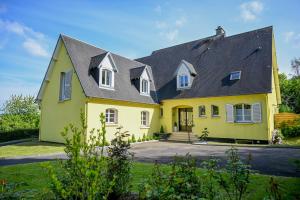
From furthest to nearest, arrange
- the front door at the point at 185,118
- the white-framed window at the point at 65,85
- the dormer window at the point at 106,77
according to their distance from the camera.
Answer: the front door at the point at 185,118
the dormer window at the point at 106,77
the white-framed window at the point at 65,85

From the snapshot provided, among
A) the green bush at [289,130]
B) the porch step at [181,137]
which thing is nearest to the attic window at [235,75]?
the green bush at [289,130]

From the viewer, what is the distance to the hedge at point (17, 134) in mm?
20266

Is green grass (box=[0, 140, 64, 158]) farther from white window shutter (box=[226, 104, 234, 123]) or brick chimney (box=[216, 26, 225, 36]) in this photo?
brick chimney (box=[216, 26, 225, 36])

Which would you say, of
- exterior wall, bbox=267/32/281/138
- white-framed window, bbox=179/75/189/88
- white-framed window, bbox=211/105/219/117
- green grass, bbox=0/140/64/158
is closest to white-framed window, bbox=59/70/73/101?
green grass, bbox=0/140/64/158

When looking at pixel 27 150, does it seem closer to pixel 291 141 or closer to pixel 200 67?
pixel 200 67

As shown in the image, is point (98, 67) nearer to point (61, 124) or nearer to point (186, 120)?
point (61, 124)

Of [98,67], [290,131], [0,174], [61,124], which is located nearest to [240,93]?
[290,131]

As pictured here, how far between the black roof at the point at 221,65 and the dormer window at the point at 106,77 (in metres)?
5.96

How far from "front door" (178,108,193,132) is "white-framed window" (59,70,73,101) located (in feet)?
34.8

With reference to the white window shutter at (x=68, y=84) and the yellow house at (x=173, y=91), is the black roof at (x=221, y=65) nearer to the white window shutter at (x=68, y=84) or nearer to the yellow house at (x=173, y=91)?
the yellow house at (x=173, y=91)

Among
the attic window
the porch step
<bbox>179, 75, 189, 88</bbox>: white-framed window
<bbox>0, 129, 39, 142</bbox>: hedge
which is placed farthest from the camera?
<bbox>0, 129, 39, 142</bbox>: hedge

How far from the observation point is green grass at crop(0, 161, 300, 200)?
4.53 m

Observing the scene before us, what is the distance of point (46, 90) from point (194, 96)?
13.1m

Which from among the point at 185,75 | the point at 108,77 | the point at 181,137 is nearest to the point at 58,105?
the point at 108,77
